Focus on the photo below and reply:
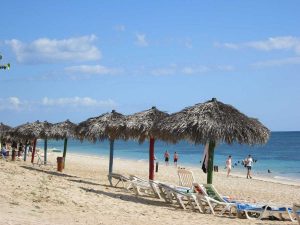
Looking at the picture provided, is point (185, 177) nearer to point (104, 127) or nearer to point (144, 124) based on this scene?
point (144, 124)

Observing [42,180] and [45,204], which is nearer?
[45,204]

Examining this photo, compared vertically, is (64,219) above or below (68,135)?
below

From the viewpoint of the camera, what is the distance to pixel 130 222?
8.02m

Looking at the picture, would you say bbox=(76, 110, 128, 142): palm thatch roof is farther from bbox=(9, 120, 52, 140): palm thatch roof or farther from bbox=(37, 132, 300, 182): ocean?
bbox=(9, 120, 52, 140): palm thatch roof

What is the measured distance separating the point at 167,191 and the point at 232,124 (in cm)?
211

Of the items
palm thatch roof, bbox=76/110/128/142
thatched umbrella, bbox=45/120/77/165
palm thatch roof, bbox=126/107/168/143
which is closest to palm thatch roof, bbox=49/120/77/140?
thatched umbrella, bbox=45/120/77/165

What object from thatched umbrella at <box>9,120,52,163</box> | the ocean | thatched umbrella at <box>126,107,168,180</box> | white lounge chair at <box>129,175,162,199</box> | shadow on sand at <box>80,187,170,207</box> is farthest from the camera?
the ocean

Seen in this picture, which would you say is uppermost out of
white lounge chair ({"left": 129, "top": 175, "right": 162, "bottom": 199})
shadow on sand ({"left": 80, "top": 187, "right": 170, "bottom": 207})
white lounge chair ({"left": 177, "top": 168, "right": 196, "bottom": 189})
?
white lounge chair ({"left": 177, "top": 168, "right": 196, "bottom": 189})

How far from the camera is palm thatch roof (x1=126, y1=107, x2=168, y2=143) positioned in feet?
47.6

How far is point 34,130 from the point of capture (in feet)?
79.4

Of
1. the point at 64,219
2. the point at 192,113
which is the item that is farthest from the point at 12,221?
the point at 192,113

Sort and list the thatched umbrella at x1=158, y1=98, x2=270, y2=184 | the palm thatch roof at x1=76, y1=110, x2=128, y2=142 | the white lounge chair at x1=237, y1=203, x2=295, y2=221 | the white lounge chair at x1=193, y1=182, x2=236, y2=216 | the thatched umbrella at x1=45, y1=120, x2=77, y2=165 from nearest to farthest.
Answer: the white lounge chair at x1=237, y1=203, x2=295, y2=221 < the white lounge chair at x1=193, y1=182, x2=236, y2=216 < the thatched umbrella at x1=158, y1=98, x2=270, y2=184 < the palm thatch roof at x1=76, y1=110, x2=128, y2=142 < the thatched umbrella at x1=45, y1=120, x2=77, y2=165

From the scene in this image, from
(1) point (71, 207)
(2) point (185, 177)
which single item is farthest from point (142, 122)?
(1) point (71, 207)

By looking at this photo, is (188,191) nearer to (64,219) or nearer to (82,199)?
(82,199)
